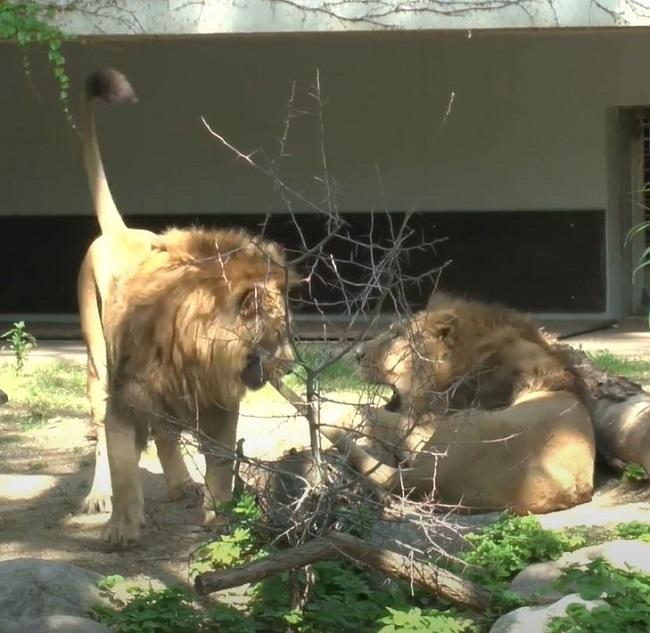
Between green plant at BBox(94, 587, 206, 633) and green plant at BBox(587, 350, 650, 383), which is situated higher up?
green plant at BBox(587, 350, 650, 383)

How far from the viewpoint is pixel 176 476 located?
260 inches

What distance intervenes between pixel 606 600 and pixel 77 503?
10.3 ft

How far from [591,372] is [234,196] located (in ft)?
24.3

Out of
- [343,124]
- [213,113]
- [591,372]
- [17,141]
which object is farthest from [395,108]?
[591,372]

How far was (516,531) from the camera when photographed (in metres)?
5.54

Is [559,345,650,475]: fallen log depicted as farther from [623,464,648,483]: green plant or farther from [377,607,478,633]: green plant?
[377,607,478,633]: green plant

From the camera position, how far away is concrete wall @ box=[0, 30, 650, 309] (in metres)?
13.6

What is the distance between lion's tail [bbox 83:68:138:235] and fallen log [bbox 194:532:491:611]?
8.54 feet

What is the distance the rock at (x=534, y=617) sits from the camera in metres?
4.28

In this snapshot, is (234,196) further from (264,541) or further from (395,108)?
(264,541)

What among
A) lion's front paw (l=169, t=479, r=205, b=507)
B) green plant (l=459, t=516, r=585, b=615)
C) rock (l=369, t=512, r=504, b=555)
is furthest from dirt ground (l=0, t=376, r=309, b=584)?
green plant (l=459, t=516, r=585, b=615)

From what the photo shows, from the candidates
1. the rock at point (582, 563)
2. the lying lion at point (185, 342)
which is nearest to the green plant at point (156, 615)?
the lying lion at point (185, 342)

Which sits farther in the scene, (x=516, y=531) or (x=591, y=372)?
(x=591, y=372)

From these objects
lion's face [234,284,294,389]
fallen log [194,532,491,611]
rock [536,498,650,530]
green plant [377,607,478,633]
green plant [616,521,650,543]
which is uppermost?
lion's face [234,284,294,389]
